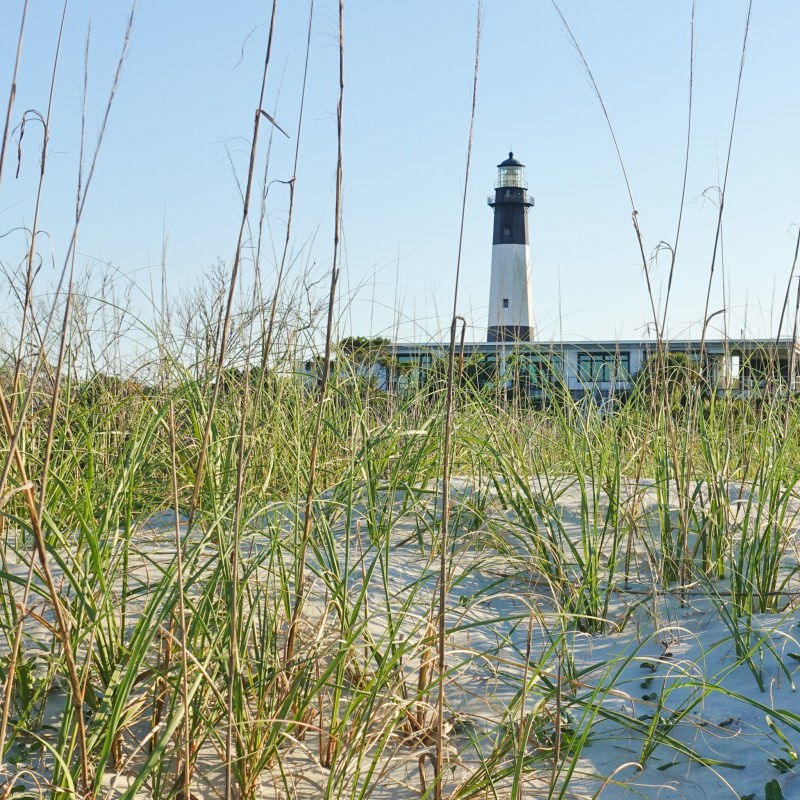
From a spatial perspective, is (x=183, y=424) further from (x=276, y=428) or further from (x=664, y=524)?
(x=664, y=524)

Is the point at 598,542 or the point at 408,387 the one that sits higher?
the point at 408,387

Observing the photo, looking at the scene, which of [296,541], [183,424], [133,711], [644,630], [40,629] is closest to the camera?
[133,711]

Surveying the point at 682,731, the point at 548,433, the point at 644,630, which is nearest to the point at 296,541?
the point at 682,731

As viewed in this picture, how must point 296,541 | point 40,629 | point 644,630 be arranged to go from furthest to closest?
point 644,630, point 40,629, point 296,541

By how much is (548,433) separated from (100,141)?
2.73m

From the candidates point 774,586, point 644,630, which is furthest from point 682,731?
point 774,586

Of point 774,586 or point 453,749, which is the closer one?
point 453,749

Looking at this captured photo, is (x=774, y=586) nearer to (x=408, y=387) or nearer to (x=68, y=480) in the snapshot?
(x=408, y=387)

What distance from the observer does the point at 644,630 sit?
222 cm

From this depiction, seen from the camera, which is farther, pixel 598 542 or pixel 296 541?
pixel 598 542

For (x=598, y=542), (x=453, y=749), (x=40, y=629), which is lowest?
(x=453, y=749)

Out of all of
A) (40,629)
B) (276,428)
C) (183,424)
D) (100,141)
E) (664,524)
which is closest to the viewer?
(100,141)

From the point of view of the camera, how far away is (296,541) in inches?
67.6

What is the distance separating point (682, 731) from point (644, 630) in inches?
17.3
